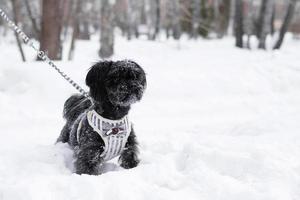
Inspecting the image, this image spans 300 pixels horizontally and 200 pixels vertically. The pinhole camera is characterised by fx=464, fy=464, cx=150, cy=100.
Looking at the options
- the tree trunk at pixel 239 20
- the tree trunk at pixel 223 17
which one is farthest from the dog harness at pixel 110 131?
the tree trunk at pixel 223 17

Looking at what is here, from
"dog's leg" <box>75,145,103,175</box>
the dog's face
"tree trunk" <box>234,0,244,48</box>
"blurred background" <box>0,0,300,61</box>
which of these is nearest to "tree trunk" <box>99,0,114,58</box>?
"blurred background" <box>0,0,300,61</box>

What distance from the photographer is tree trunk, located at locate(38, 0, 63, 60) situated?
10336 millimetres

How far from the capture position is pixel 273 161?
455 cm

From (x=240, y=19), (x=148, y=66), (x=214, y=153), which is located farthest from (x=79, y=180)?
(x=240, y=19)

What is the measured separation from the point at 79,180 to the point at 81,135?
99cm

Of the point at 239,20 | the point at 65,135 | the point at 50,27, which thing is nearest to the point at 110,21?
the point at 50,27

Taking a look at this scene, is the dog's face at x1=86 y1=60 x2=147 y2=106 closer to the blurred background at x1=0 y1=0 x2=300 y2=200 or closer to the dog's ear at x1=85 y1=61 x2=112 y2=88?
the dog's ear at x1=85 y1=61 x2=112 y2=88

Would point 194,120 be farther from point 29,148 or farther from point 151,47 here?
point 151,47

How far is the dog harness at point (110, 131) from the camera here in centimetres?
460

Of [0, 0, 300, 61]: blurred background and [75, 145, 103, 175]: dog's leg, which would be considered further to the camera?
[0, 0, 300, 61]: blurred background

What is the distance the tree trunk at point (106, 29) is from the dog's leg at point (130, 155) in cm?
842

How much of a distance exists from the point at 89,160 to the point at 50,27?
6.52 metres

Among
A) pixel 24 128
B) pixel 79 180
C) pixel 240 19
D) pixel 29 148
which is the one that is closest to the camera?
pixel 79 180

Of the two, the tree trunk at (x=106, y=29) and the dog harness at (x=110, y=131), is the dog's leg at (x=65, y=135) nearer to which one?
the dog harness at (x=110, y=131)
